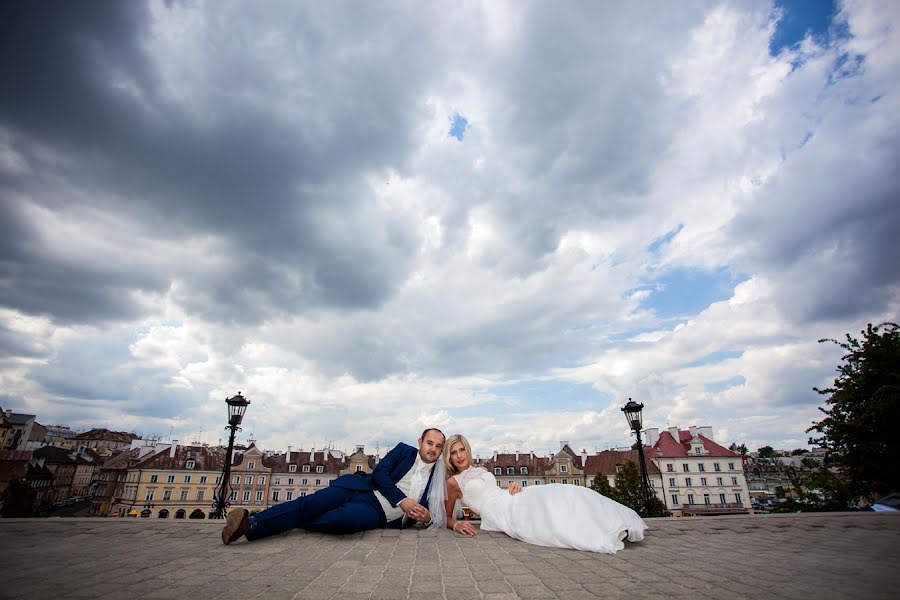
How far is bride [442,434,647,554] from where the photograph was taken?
5.33 meters

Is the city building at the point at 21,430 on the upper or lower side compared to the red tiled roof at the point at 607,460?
upper

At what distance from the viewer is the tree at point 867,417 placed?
13258 millimetres

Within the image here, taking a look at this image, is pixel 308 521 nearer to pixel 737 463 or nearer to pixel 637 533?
pixel 637 533

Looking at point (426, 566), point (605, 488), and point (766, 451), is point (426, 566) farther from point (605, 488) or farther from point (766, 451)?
point (766, 451)

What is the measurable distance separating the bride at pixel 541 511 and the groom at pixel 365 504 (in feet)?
1.42

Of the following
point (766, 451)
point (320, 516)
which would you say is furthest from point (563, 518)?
point (766, 451)

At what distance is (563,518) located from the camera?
217 inches

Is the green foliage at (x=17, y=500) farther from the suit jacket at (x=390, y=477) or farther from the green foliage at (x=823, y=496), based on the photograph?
the green foliage at (x=823, y=496)

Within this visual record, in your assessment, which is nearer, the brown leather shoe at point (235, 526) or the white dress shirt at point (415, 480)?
the brown leather shoe at point (235, 526)

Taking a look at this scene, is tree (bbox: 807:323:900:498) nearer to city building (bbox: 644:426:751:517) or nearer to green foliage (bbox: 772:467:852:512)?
green foliage (bbox: 772:467:852:512)

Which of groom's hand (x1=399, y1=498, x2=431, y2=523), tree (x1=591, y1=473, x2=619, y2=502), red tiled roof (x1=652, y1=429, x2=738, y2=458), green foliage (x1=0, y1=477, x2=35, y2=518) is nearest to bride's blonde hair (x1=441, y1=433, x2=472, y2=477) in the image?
groom's hand (x1=399, y1=498, x2=431, y2=523)

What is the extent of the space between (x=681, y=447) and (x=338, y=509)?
57416mm

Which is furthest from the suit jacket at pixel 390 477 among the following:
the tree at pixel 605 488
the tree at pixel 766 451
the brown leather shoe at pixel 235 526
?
the tree at pixel 766 451

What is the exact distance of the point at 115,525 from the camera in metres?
7.12
